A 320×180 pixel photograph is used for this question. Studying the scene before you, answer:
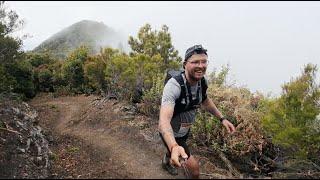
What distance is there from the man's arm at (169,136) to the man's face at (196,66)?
2.09ft

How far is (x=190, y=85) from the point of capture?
5527 mm

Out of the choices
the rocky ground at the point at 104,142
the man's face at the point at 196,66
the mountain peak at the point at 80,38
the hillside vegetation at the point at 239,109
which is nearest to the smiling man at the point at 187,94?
the man's face at the point at 196,66

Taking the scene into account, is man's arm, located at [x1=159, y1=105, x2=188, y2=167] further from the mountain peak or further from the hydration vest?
the mountain peak

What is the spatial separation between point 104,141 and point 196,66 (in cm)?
632

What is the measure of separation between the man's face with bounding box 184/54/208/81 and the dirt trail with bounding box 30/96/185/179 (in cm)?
204

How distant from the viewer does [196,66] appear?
5.51 meters

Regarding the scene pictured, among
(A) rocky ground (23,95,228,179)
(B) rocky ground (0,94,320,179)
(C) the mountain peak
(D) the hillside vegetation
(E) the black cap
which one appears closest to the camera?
(E) the black cap

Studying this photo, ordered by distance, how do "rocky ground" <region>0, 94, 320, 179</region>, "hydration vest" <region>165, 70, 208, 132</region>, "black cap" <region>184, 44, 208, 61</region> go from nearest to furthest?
"hydration vest" <region>165, 70, 208, 132</region> → "black cap" <region>184, 44, 208, 61</region> → "rocky ground" <region>0, 94, 320, 179</region>

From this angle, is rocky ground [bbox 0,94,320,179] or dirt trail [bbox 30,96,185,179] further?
dirt trail [bbox 30,96,185,179]

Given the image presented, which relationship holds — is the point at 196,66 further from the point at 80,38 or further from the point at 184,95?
the point at 80,38

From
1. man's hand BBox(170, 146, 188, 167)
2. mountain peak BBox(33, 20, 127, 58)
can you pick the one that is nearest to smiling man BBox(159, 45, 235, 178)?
man's hand BBox(170, 146, 188, 167)

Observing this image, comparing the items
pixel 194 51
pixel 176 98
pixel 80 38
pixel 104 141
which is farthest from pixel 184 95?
pixel 80 38

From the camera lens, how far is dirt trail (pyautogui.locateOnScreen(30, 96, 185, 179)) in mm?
8445

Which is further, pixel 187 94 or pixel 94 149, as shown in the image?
pixel 94 149
